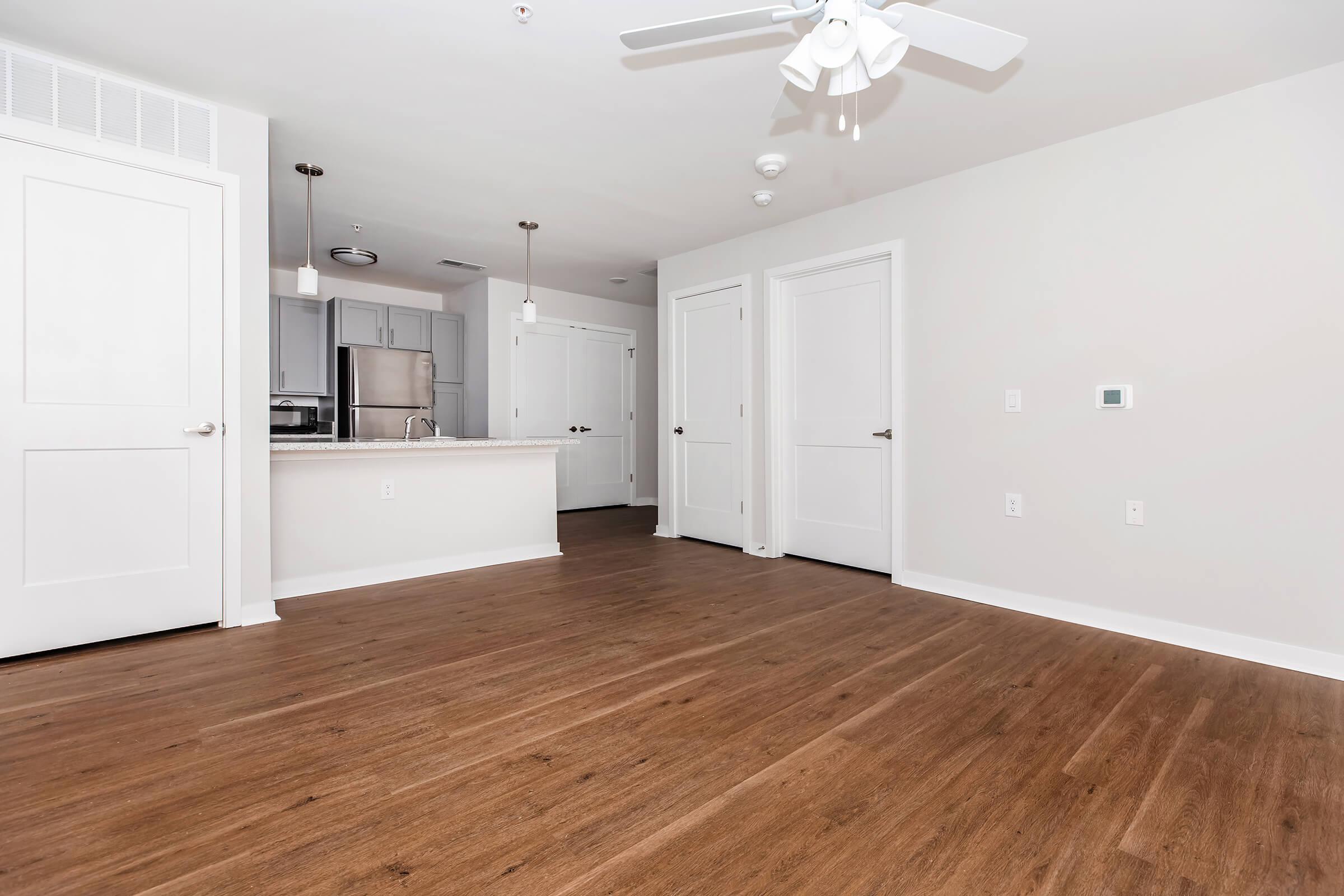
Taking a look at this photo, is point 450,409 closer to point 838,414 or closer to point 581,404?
point 581,404

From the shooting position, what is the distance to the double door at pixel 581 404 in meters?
6.71

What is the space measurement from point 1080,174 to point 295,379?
246 inches

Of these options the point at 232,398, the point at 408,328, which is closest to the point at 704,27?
the point at 232,398

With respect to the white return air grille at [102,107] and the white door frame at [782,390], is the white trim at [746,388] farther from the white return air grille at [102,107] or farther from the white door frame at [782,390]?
the white return air grille at [102,107]

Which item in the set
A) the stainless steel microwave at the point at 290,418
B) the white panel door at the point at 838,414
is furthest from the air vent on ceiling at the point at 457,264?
the white panel door at the point at 838,414

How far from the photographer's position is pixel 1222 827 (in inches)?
60.3

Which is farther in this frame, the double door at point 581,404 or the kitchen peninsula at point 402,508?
the double door at point 581,404

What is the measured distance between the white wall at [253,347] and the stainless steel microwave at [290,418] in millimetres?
3140

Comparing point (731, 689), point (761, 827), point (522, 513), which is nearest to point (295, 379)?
point (522, 513)

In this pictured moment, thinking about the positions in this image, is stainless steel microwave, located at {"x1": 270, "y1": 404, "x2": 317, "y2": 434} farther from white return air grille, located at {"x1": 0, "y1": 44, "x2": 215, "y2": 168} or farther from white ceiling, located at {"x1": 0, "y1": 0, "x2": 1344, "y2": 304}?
white return air grille, located at {"x1": 0, "y1": 44, "x2": 215, "y2": 168}

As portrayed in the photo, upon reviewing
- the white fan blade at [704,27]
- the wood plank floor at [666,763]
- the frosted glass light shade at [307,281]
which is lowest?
the wood plank floor at [666,763]

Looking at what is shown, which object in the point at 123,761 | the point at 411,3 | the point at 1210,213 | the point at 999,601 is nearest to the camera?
the point at 123,761

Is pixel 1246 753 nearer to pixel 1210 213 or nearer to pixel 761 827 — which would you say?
pixel 761 827

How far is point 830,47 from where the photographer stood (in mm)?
1786
